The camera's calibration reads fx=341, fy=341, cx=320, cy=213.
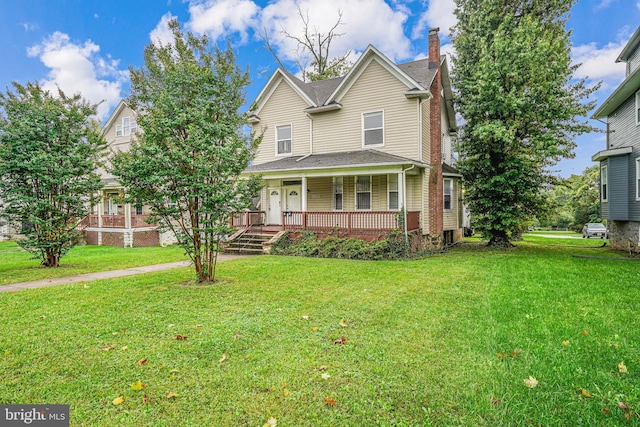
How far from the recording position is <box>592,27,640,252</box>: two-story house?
1420cm

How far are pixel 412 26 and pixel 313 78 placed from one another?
28.4 feet

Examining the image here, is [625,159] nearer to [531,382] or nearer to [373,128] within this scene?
[373,128]

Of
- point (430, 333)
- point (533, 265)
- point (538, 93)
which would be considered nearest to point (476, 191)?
point (538, 93)

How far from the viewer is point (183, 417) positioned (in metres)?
2.72

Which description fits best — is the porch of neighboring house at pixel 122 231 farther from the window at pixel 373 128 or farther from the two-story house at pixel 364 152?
the window at pixel 373 128

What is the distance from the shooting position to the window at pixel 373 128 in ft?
52.3

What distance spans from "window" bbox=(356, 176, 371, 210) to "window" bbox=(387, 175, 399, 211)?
3.15ft

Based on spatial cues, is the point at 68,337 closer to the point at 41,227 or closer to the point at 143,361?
the point at 143,361

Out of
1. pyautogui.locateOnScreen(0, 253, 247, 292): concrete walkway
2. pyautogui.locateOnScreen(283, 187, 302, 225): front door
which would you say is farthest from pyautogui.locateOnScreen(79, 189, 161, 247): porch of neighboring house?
pyautogui.locateOnScreen(0, 253, 247, 292): concrete walkway

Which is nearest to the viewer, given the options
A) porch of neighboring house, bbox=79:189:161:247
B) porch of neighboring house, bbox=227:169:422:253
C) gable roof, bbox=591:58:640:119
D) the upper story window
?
gable roof, bbox=591:58:640:119

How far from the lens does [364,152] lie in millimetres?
15820

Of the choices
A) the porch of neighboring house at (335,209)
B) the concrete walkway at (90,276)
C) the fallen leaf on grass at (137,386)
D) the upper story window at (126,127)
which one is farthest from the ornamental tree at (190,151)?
the upper story window at (126,127)

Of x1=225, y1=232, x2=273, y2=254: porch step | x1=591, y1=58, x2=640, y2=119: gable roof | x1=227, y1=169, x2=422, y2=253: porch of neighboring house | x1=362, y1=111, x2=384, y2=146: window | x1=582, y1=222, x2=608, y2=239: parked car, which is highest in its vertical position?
x1=591, y1=58, x2=640, y2=119: gable roof
